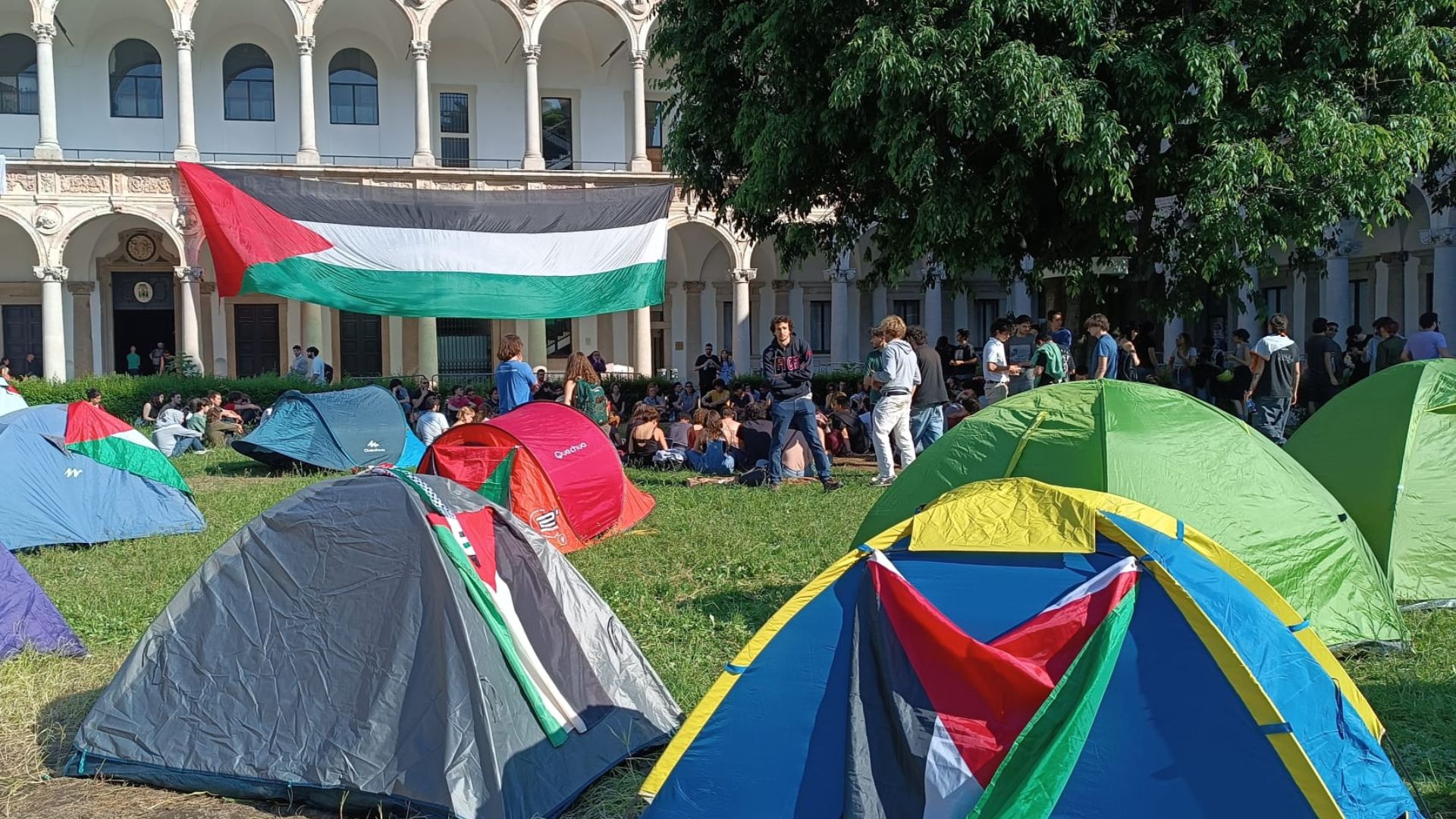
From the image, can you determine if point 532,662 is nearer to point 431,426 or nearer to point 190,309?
point 431,426

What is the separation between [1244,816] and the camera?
3.45m

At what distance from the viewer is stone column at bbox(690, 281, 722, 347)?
32.9 m

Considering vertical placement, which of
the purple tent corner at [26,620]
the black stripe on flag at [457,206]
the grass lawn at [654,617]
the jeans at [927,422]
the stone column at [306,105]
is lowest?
the grass lawn at [654,617]

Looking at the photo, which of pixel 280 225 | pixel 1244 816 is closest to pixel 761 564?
pixel 1244 816

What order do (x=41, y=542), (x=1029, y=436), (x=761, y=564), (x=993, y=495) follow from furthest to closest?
(x=41, y=542) → (x=761, y=564) → (x=1029, y=436) → (x=993, y=495)

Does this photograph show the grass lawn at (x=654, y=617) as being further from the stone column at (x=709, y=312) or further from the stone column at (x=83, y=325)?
the stone column at (x=709, y=312)

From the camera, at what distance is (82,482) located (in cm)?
980

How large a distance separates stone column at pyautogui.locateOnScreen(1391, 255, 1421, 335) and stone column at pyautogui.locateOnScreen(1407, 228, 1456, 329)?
1830mm

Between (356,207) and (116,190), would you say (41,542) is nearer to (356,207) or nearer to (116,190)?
(356,207)

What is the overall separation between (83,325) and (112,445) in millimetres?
21254

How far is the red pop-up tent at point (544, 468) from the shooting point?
8.76 metres

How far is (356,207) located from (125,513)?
509 cm

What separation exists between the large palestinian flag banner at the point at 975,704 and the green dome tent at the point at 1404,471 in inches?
154

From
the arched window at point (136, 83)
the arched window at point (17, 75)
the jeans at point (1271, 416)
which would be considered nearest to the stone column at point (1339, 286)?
the jeans at point (1271, 416)
